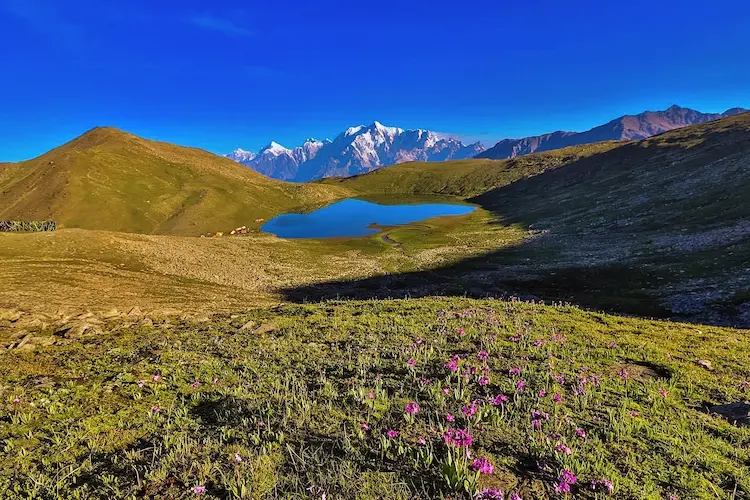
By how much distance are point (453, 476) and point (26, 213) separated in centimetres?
18874

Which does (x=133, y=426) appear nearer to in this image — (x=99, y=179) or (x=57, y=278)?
(x=57, y=278)

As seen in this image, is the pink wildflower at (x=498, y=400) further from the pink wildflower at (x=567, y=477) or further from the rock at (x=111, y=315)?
the rock at (x=111, y=315)

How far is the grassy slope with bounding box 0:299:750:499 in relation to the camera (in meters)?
6.83

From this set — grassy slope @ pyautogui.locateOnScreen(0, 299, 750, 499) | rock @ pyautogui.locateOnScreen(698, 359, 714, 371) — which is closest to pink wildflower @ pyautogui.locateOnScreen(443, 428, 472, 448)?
grassy slope @ pyautogui.locateOnScreen(0, 299, 750, 499)

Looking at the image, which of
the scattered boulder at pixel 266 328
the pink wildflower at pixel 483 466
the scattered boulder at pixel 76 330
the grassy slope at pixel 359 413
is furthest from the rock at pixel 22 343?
the pink wildflower at pixel 483 466

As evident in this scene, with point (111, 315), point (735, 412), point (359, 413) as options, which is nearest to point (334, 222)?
point (111, 315)

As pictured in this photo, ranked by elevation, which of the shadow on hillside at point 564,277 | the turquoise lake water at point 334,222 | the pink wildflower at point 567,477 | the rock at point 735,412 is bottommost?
the shadow on hillside at point 564,277

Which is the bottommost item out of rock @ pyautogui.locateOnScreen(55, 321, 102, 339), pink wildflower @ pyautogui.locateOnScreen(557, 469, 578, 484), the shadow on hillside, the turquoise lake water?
the shadow on hillside

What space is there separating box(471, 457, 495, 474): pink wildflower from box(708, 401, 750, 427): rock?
6789 mm

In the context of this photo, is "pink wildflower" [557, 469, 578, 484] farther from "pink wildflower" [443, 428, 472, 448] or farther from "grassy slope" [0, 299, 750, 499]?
"pink wildflower" [443, 428, 472, 448]

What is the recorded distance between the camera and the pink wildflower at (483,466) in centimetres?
→ 654

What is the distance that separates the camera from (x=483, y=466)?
6535 millimetres

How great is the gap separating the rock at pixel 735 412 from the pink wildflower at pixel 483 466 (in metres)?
6.79

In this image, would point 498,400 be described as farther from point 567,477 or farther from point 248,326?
point 248,326
